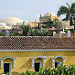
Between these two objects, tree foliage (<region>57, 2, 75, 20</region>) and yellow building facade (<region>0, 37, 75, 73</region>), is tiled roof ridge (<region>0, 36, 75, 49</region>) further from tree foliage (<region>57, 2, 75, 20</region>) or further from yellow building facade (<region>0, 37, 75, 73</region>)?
tree foliage (<region>57, 2, 75, 20</region>)

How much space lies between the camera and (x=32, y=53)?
60.7ft

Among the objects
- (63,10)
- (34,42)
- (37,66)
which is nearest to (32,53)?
(34,42)

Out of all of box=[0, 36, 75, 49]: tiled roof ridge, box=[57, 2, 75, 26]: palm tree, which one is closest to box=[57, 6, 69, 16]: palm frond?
box=[57, 2, 75, 26]: palm tree

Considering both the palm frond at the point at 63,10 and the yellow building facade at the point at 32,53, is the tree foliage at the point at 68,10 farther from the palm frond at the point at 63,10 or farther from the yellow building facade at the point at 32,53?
the yellow building facade at the point at 32,53

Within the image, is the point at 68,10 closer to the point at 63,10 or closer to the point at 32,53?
the point at 63,10

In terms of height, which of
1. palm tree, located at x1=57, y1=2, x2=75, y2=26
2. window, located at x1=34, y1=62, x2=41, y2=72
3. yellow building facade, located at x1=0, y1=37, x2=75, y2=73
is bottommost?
window, located at x1=34, y1=62, x2=41, y2=72

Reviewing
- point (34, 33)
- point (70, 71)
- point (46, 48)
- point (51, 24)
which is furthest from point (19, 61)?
point (51, 24)

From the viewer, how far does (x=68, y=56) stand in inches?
763

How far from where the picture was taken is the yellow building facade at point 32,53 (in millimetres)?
18078

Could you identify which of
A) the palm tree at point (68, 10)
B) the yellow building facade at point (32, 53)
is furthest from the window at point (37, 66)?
the palm tree at point (68, 10)

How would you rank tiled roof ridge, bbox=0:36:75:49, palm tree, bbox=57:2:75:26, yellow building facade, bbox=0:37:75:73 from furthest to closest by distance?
1. palm tree, bbox=57:2:75:26
2. tiled roof ridge, bbox=0:36:75:49
3. yellow building facade, bbox=0:37:75:73

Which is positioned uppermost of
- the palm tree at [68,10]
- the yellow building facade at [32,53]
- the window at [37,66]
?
the palm tree at [68,10]

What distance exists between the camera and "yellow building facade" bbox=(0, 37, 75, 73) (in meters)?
18.1

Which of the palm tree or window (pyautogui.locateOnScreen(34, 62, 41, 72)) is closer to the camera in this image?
window (pyautogui.locateOnScreen(34, 62, 41, 72))
